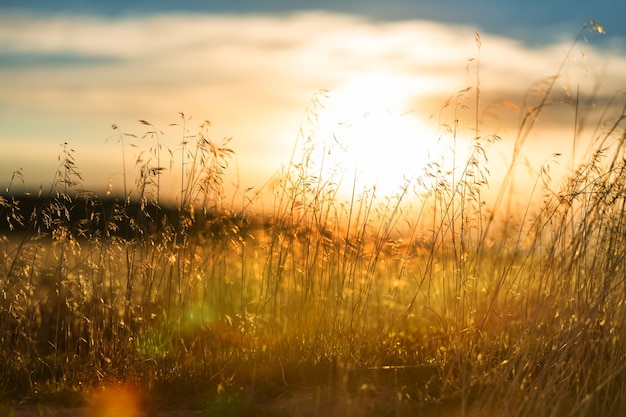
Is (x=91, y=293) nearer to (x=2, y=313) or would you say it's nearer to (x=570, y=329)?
(x=2, y=313)

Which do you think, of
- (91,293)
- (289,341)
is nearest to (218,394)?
(289,341)

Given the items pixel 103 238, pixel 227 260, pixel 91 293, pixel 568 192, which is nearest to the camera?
pixel 568 192

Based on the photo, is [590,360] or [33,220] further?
[33,220]

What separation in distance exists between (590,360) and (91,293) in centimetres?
329

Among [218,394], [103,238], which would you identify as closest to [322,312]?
[218,394]

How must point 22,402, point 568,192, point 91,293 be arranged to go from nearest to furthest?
point 22,402 < point 568,192 < point 91,293

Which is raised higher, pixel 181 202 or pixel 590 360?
pixel 181 202

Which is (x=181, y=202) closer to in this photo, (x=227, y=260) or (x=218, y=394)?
(x=227, y=260)

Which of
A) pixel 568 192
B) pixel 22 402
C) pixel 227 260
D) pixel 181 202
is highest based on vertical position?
pixel 568 192

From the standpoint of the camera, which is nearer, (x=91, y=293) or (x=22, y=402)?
(x=22, y=402)

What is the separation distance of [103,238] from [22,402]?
55.8 inches

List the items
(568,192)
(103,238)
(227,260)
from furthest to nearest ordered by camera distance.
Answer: (227,260) < (103,238) < (568,192)

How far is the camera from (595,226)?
14.5 feet

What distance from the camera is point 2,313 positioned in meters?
5.13
